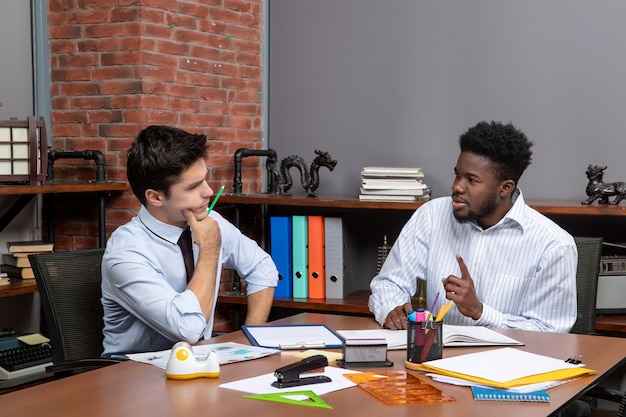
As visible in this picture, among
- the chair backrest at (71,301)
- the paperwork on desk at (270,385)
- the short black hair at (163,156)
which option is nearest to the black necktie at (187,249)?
the short black hair at (163,156)

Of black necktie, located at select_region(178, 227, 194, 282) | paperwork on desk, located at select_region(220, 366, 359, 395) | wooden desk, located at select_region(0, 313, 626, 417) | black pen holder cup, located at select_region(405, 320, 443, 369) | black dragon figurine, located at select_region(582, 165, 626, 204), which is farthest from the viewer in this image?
black dragon figurine, located at select_region(582, 165, 626, 204)

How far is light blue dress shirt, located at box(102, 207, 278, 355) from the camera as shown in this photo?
233 centimetres

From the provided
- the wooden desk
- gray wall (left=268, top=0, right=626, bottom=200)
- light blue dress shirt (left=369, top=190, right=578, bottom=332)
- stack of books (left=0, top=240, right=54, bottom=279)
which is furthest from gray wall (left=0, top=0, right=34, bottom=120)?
the wooden desk

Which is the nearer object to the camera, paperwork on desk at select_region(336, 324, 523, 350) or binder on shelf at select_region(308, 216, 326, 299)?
paperwork on desk at select_region(336, 324, 523, 350)

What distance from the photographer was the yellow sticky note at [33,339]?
3558mm

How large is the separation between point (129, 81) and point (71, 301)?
1489mm

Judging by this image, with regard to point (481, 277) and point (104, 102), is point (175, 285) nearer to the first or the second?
point (481, 277)

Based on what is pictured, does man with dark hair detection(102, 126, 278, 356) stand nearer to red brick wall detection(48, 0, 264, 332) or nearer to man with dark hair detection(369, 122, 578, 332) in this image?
man with dark hair detection(369, 122, 578, 332)

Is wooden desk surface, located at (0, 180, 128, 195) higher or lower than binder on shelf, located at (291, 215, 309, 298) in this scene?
higher

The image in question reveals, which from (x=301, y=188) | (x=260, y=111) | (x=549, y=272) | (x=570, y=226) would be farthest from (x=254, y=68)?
(x=549, y=272)

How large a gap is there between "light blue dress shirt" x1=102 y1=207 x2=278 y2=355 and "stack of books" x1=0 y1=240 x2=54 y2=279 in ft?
3.75

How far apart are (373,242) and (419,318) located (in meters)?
2.15

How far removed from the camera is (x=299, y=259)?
3.98 meters

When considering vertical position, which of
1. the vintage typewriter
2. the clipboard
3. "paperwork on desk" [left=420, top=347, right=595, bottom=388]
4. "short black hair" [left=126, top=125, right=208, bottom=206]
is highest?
"short black hair" [left=126, top=125, right=208, bottom=206]
